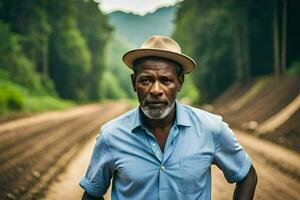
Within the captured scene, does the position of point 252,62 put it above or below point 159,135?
below

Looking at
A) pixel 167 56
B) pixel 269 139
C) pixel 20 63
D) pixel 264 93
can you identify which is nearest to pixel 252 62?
pixel 264 93

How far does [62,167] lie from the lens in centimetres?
1202

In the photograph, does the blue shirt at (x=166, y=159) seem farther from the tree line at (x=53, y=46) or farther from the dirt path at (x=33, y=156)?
the tree line at (x=53, y=46)

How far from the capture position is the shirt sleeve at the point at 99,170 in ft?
9.86

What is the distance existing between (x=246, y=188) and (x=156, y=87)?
2.74ft

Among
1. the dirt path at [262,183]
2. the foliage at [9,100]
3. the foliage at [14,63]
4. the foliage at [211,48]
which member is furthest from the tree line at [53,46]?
the dirt path at [262,183]

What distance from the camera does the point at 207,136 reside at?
9.82 ft

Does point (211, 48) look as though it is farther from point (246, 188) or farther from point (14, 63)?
point (246, 188)

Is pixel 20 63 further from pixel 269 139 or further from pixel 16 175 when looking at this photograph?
pixel 16 175

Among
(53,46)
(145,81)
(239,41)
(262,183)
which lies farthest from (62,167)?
(53,46)

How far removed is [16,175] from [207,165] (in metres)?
8.14

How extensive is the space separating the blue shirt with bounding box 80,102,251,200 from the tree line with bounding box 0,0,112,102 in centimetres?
3332

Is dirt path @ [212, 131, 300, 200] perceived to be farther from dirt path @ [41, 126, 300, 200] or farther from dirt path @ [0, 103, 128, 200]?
dirt path @ [0, 103, 128, 200]

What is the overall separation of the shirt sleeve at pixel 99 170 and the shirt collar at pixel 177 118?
→ 0.67 ft
